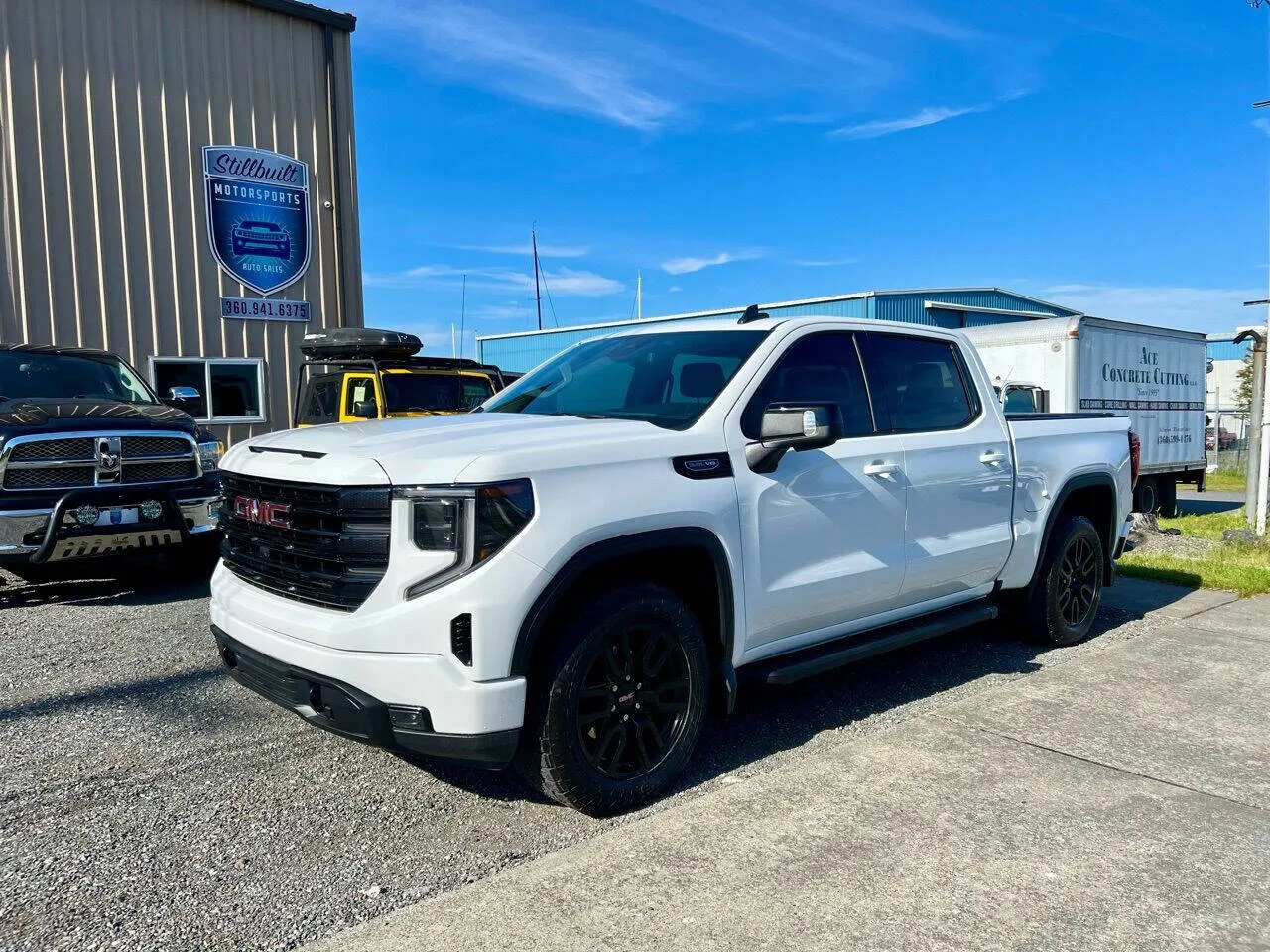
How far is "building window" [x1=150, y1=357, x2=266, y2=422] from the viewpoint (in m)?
12.6

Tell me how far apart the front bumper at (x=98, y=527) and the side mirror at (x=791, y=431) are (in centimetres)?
431

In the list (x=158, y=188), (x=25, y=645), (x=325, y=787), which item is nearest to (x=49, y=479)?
(x=25, y=645)

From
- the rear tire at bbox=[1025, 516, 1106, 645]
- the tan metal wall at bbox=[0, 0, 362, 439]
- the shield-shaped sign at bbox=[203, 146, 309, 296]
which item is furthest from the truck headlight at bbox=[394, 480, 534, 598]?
the shield-shaped sign at bbox=[203, 146, 309, 296]

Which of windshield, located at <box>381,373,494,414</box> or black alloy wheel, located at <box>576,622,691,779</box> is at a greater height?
windshield, located at <box>381,373,494,414</box>

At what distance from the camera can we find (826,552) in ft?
13.1

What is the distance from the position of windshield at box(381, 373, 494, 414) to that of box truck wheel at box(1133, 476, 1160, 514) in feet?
34.6

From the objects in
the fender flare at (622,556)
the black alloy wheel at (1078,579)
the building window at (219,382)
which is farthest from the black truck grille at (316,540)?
the building window at (219,382)

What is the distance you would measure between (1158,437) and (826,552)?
543 inches

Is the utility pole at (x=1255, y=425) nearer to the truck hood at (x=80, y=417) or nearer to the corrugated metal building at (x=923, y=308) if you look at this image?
the corrugated metal building at (x=923, y=308)

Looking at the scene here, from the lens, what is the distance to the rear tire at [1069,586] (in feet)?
18.5

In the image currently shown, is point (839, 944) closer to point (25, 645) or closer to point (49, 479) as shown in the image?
point (25, 645)

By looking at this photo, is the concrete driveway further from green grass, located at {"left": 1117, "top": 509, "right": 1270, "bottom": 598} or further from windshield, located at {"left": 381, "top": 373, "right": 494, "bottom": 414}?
windshield, located at {"left": 381, "top": 373, "right": 494, "bottom": 414}

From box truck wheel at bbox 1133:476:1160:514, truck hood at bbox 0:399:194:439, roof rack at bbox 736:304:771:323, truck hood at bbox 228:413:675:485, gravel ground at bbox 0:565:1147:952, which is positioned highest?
roof rack at bbox 736:304:771:323

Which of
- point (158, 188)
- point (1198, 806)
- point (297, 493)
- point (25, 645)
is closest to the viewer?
point (297, 493)
